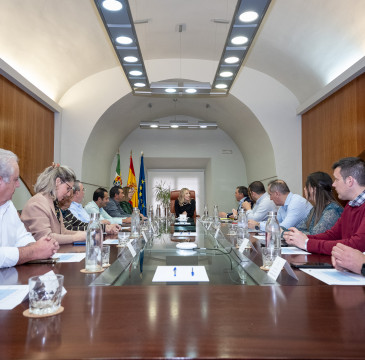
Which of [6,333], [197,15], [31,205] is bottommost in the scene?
[6,333]

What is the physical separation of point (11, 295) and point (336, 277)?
1.13 m

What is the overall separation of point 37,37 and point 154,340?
4835mm

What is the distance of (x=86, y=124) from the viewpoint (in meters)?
6.57

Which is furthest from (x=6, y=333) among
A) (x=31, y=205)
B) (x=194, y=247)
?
(x=31, y=205)

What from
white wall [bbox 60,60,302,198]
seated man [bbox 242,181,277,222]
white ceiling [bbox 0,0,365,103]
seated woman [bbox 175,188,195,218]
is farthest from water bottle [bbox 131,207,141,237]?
seated woman [bbox 175,188,195,218]

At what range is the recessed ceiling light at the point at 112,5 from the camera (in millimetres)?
2582

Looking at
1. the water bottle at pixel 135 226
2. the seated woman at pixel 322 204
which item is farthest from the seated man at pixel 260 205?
the water bottle at pixel 135 226

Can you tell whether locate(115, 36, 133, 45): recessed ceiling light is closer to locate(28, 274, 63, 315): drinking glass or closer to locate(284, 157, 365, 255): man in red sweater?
locate(284, 157, 365, 255): man in red sweater

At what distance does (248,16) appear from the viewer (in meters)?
2.79

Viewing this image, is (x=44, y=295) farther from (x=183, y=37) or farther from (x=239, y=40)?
(x=183, y=37)

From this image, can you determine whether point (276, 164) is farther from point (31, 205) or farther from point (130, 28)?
point (31, 205)

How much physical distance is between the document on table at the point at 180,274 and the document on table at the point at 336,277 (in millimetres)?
430

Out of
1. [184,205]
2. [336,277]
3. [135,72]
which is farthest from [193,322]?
[184,205]

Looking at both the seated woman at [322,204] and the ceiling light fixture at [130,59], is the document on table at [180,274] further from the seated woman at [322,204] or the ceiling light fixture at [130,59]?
the ceiling light fixture at [130,59]
